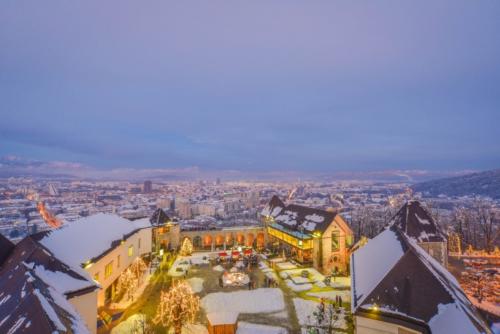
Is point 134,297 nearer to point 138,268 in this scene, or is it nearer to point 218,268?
point 138,268

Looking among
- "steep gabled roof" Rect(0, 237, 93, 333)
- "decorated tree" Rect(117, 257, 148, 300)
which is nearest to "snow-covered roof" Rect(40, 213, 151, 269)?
"steep gabled roof" Rect(0, 237, 93, 333)

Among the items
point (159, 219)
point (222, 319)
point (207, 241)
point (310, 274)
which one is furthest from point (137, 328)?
point (207, 241)

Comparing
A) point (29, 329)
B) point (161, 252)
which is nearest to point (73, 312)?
point (29, 329)

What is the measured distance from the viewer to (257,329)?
21.9 meters

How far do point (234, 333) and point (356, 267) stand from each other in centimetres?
1010

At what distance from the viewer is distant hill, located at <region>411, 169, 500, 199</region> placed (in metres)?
118

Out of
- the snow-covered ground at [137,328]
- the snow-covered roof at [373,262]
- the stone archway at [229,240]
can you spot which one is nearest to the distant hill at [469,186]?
the stone archway at [229,240]

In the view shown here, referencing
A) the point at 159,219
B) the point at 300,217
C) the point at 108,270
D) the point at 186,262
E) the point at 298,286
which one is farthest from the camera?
the point at 159,219

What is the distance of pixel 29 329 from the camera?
10414mm

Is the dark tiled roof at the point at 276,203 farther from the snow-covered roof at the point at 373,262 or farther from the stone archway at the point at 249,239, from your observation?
the snow-covered roof at the point at 373,262

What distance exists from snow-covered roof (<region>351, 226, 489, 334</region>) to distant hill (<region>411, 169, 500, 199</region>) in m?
119

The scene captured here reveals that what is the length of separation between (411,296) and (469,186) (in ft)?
477

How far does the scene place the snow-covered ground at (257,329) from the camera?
70.3 feet

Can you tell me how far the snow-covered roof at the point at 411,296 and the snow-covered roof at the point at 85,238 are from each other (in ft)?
64.1
